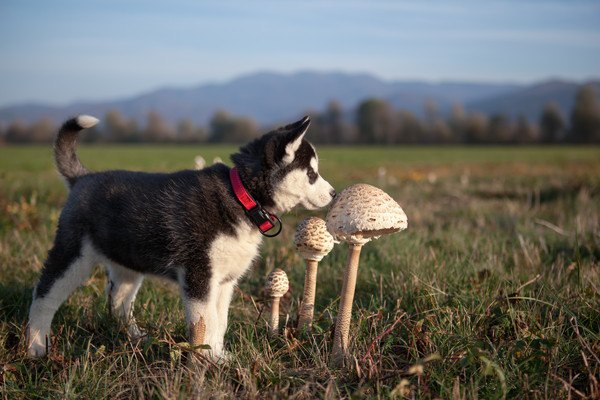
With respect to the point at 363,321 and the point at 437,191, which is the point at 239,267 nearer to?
the point at 363,321

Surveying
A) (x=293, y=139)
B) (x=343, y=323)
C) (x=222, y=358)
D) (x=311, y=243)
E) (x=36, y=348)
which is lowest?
(x=36, y=348)

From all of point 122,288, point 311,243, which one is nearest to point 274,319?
point 311,243

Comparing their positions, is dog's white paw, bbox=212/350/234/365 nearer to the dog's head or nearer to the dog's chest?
the dog's chest

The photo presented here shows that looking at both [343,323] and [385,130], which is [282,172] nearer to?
[343,323]

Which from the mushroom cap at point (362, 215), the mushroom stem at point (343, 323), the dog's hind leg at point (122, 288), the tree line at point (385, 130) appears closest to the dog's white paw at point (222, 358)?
the mushroom stem at point (343, 323)

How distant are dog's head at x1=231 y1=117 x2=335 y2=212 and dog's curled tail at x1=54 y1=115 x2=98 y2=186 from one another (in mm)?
1754

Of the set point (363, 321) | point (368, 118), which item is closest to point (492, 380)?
point (363, 321)

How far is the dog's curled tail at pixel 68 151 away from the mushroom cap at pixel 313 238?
247 centimetres

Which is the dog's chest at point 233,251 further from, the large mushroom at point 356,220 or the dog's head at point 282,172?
the large mushroom at point 356,220

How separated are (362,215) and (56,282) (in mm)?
2728

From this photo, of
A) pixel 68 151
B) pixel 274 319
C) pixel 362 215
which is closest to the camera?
pixel 362 215

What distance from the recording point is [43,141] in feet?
284

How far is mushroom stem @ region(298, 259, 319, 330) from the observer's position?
13.1ft

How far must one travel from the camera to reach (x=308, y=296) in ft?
13.2
